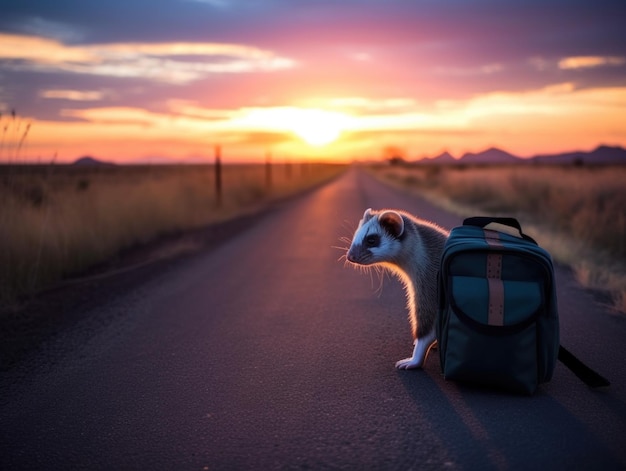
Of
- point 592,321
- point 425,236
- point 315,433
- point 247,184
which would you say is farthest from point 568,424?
point 247,184

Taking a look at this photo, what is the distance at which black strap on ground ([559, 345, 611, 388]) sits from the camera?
A: 148 inches

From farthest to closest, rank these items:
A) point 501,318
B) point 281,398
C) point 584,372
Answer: point 584,372 → point 281,398 → point 501,318

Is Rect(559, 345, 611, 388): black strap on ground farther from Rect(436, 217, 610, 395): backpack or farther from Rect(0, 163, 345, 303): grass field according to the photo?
Rect(0, 163, 345, 303): grass field

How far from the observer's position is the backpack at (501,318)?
3.63 meters

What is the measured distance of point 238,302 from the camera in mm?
6609

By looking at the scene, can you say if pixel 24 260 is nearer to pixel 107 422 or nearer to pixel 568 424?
pixel 107 422

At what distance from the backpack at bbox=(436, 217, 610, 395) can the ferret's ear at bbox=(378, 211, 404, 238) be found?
2.11 ft

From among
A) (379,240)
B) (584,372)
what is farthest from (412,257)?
(584,372)

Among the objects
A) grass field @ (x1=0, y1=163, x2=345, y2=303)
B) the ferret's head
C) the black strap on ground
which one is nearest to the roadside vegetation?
grass field @ (x1=0, y1=163, x2=345, y2=303)

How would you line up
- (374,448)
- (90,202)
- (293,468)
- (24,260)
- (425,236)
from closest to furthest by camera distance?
(293,468) < (374,448) < (425,236) < (24,260) < (90,202)

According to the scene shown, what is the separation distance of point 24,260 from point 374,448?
22.9 feet

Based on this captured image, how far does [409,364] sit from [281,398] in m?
1.19

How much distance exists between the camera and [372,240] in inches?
179

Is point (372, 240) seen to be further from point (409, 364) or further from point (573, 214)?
point (573, 214)
